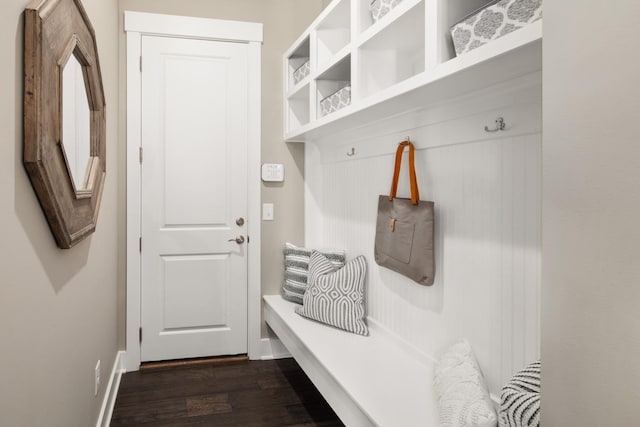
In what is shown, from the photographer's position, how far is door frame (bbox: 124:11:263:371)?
2955 millimetres

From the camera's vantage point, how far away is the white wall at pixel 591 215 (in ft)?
1.70

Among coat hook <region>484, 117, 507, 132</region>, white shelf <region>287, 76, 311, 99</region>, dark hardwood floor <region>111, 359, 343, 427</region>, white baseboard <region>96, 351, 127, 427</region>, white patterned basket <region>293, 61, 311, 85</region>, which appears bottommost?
dark hardwood floor <region>111, 359, 343, 427</region>

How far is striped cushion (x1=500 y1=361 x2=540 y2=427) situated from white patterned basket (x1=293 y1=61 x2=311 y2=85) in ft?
6.93

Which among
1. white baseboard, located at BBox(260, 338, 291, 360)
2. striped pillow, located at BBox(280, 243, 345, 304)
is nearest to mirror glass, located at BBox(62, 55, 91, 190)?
striped pillow, located at BBox(280, 243, 345, 304)

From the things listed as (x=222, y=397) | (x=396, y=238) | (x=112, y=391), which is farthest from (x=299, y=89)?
(x=112, y=391)

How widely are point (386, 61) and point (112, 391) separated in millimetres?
2222

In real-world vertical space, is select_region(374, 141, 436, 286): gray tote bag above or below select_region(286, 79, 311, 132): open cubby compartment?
below

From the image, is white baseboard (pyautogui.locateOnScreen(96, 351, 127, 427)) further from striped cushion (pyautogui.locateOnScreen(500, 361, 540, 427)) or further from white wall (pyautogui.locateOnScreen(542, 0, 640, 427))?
white wall (pyautogui.locateOnScreen(542, 0, 640, 427))

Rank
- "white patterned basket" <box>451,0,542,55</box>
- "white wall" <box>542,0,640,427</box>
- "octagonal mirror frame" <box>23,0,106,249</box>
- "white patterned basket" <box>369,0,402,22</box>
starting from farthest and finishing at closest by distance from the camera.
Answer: "white patterned basket" <box>369,0,402,22</box>, "white patterned basket" <box>451,0,542,55</box>, "octagonal mirror frame" <box>23,0,106,249</box>, "white wall" <box>542,0,640,427</box>

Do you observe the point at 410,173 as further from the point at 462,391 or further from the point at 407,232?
the point at 462,391

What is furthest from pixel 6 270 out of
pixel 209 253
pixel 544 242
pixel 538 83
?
pixel 209 253

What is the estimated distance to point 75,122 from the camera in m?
1.56

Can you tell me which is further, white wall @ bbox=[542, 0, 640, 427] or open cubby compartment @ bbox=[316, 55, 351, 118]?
open cubby compartment @ bbox=[316, 55, 351, 118]

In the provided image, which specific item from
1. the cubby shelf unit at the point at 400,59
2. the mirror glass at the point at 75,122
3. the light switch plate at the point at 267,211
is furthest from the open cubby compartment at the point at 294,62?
the mirror glass at the point at 75,122
